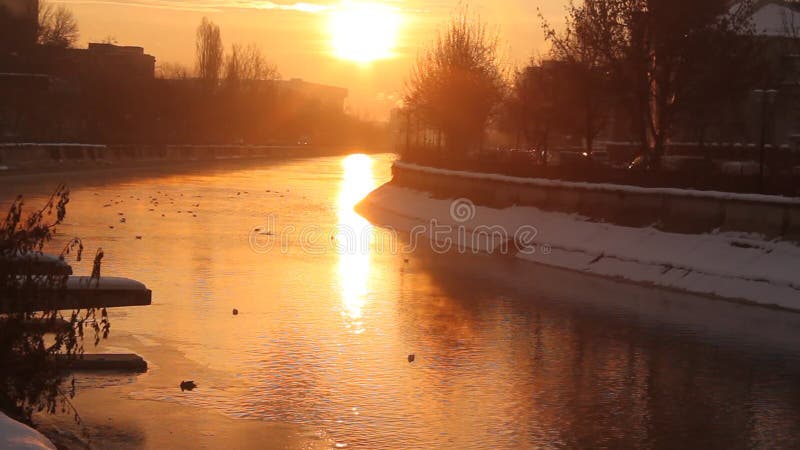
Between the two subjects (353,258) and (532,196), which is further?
(532,196)

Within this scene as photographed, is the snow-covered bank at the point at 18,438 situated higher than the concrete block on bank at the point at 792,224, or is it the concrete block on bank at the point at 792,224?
the concrete block on bank at the point at 792,224

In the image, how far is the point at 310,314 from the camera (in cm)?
1563

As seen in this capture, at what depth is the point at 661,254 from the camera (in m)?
22.3

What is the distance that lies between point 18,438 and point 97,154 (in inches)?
2526

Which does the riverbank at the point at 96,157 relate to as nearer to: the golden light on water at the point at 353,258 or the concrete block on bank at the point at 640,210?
the golden light on water at the point at 353,258

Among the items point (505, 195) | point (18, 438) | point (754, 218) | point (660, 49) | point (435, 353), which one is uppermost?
point (660, 49)

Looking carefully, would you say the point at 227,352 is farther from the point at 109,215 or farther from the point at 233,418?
the point at 109,215

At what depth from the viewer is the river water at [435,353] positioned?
9.77m

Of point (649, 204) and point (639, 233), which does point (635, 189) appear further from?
point (639, 233)

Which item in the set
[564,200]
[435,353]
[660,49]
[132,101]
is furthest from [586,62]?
[132,101]

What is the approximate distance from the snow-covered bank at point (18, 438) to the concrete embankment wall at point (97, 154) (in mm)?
49057

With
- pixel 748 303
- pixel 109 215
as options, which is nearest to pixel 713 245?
pixel 748 303

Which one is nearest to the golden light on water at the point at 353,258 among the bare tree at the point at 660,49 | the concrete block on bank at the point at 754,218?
the concrete block on bank at the point at 754,218

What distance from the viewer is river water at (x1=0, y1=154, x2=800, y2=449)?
9773 mm
